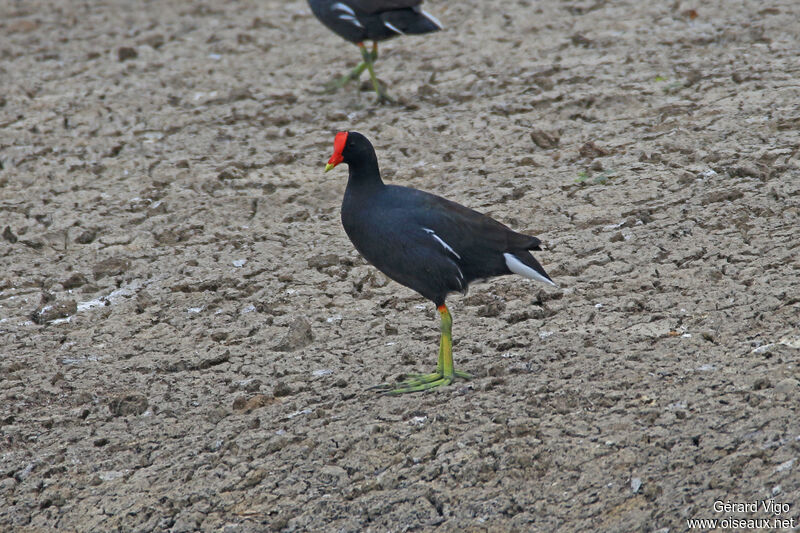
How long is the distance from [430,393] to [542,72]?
394 cm

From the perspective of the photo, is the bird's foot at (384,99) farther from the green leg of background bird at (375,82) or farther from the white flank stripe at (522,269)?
the white flank stripe at (522,269)

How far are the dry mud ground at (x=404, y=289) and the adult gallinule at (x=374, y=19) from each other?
1.63ft

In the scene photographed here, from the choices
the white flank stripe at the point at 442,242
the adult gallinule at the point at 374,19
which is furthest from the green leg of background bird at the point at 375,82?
the white flank stripe at the point at 442,242

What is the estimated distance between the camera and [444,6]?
8.91 meters

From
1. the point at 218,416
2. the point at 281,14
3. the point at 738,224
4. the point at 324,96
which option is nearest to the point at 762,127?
the point at 738,224

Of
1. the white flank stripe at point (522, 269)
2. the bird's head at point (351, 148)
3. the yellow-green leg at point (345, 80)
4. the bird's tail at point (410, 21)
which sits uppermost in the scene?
the bird's head at point (351, 148)

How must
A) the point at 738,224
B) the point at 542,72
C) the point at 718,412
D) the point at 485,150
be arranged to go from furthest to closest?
1. the point at 542,72
2. the point at 485,150
3. the point at 738,224
4. the point at 718,412

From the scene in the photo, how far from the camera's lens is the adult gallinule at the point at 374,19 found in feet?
22.9

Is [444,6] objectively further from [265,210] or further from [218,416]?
[218,416]

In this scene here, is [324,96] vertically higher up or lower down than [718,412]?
lower down

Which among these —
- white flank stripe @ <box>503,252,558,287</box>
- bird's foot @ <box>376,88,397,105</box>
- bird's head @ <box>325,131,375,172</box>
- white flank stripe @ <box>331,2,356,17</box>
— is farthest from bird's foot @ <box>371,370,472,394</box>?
white flank stripe @ <box>331,2,356,17</box>

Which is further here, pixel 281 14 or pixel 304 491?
pixel 281 14

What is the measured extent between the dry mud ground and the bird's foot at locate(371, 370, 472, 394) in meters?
0.05

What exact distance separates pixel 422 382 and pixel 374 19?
377 cm
